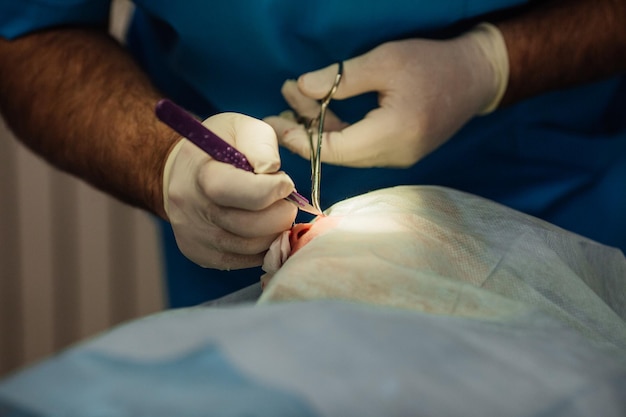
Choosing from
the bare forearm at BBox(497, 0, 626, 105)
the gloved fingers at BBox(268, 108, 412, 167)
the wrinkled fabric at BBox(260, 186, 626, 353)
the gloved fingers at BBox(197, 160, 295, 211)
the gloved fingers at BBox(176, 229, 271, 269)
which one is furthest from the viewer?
the bare forearm at BBox(497, 0, 626, 105)

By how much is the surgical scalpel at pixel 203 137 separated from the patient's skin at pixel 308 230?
3 centimetres

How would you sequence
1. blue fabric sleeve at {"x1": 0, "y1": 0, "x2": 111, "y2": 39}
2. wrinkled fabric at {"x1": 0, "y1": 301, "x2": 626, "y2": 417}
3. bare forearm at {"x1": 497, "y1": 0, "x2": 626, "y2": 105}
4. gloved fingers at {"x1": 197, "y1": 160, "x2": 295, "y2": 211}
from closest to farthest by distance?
wrinkled fabric at {"x1": 0, "y1": 301, "x2": 626, "y2": 417}
gloved fingers at {"x1": 197, "y1": 160, "x2": 295, "y2": 211}
bare forearm at {"x1": 497, "y1": 0, "x2": 626, "y2": 105}
blue fabric sleeve at {"x1": 0, "y1": 0, "x2": 111, "y2": 39}

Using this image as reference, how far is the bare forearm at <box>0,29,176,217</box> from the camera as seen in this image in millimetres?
1311

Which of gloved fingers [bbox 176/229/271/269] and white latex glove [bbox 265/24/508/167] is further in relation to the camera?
white latex glove [bbox 265/24/508/167]

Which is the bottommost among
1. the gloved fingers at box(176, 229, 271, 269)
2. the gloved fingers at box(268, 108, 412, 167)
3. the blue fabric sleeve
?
the gloved fingers at box(176, 229, 271, 269)

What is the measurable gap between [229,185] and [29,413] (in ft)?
1.73

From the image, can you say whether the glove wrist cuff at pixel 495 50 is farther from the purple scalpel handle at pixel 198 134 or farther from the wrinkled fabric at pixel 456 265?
the purple scalpel handle at pixel 198 134

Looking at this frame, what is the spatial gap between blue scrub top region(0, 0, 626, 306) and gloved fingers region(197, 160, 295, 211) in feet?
1.09

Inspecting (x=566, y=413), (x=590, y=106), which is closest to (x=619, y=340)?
(x=566, y=413)

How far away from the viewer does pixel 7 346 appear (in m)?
2.59

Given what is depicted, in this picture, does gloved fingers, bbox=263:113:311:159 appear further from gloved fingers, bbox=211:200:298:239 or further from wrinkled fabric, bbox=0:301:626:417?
wrinkled fabric, bbox=0:301:626:417

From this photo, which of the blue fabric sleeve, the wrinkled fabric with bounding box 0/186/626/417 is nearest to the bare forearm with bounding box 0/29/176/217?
the blue fabric sleeve

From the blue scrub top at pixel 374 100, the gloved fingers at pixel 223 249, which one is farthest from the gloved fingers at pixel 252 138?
the blue scrub top at pixel 374 100

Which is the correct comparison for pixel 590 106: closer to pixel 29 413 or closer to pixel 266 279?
pixel 266 279
